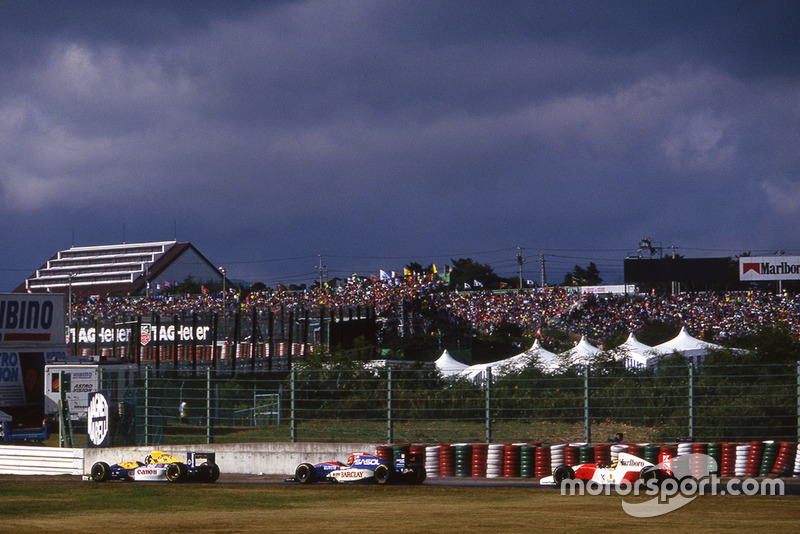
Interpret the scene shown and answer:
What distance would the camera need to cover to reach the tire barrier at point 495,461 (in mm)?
19969

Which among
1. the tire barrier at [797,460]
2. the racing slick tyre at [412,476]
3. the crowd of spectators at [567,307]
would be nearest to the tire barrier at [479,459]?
the racing slick tyre at [412,476]

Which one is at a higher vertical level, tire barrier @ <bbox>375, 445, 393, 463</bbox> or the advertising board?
the advertising board

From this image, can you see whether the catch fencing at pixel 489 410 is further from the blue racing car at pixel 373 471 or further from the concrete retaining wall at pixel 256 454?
the blue racing car at pixel 373 471

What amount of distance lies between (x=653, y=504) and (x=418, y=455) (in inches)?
233

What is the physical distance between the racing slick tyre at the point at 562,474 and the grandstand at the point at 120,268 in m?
117

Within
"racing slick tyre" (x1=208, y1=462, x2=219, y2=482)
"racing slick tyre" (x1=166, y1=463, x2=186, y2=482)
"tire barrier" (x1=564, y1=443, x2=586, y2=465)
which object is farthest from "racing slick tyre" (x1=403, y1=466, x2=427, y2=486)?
"racing slick tyre" (x1=166, y1=463, x2=186, y2=482)

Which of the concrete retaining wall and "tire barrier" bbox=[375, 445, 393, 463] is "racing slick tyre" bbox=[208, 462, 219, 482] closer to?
the concrete retaining wall

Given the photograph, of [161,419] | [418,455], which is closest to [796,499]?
[418,455]

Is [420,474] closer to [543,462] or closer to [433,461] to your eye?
[433,461]

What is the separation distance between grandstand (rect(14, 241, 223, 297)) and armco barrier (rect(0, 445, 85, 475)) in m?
108

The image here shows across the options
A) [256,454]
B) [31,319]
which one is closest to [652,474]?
[256,454]

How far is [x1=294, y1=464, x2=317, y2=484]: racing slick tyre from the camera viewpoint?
771 inches

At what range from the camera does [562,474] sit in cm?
1761

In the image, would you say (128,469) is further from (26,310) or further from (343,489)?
(26,310)
